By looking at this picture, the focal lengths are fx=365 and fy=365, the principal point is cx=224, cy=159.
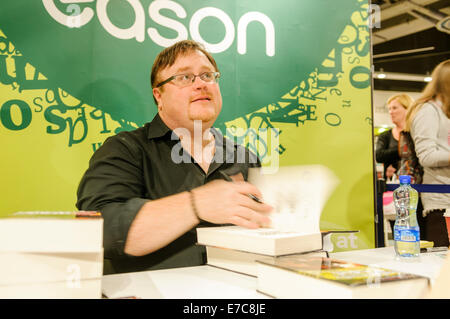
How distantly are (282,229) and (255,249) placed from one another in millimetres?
227

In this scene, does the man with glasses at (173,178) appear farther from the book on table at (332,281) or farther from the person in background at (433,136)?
the person in background at (433,136)

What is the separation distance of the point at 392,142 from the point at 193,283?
2371 millimetres

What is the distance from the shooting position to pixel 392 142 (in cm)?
287

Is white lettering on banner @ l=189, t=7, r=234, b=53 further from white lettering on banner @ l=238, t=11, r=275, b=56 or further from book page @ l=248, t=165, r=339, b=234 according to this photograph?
book page @ l=248, t=165, r=339, b=234

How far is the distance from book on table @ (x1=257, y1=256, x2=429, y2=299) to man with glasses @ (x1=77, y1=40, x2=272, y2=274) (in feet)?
1.25

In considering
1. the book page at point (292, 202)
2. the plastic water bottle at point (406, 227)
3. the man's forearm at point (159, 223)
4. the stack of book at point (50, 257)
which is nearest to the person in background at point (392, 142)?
the book page at point (292, 202)

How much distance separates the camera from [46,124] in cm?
183

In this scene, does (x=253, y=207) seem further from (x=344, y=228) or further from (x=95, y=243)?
(x=344, y=228)

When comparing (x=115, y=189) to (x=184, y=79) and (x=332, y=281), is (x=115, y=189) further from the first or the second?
(x=332, y=281)

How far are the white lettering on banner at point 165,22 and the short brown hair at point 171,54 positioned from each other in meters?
0.06

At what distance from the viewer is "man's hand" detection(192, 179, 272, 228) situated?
50.2 inches

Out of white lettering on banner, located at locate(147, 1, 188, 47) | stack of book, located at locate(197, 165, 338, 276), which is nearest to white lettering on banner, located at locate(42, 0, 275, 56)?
white lettering on banner, located at locate(147, 1, 188, 47)

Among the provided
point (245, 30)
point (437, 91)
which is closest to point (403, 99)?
point (437, 91)

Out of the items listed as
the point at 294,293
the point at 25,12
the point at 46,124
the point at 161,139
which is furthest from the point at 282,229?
the point at 25,12
